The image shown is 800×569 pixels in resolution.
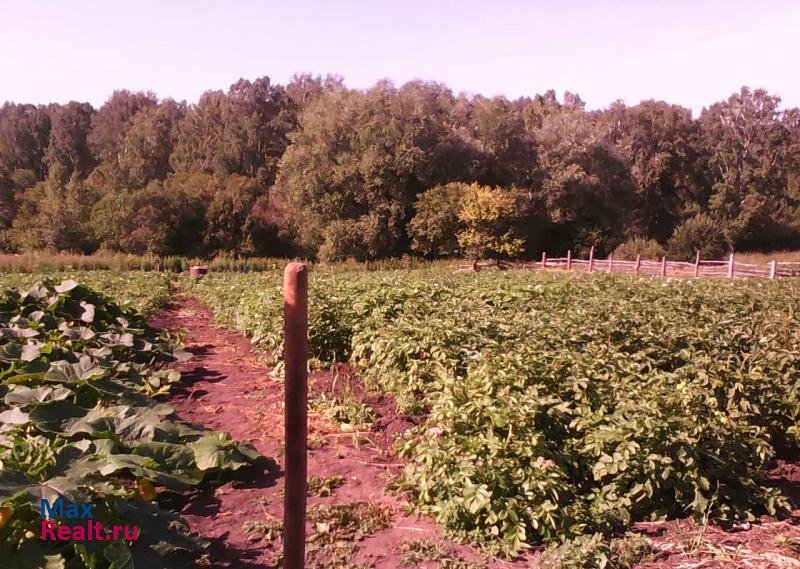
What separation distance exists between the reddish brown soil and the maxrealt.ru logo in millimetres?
797

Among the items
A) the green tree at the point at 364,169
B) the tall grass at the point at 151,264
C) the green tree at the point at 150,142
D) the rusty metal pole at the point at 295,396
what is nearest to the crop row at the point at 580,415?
the rusty metal pole at the point at 295,396

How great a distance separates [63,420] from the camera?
3488 millimetres

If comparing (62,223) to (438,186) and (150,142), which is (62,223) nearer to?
(150,142)

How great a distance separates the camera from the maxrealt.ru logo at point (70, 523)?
233 cm

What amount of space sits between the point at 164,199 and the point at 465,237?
20685 mm

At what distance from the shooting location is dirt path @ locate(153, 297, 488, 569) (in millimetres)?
3154

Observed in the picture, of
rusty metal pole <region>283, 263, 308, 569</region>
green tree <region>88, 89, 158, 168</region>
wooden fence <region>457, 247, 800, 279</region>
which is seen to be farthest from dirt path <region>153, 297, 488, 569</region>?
green tree <region>88, 89, 158, 168</region>

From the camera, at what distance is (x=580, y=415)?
388 centimetres

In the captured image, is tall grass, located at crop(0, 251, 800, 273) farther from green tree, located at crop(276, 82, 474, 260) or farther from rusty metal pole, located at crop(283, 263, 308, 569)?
rusty metal pole, located at crop(283, 263, 308, 569)

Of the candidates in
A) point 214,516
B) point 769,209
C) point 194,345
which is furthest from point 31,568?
point 769,209

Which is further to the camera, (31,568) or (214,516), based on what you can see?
(214,516)

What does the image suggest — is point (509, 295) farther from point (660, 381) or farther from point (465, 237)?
point (465, 237)

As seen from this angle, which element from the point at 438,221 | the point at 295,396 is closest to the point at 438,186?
the point at 438,221

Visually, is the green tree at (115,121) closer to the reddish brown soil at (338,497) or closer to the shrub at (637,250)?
the shrub at (637,250)
